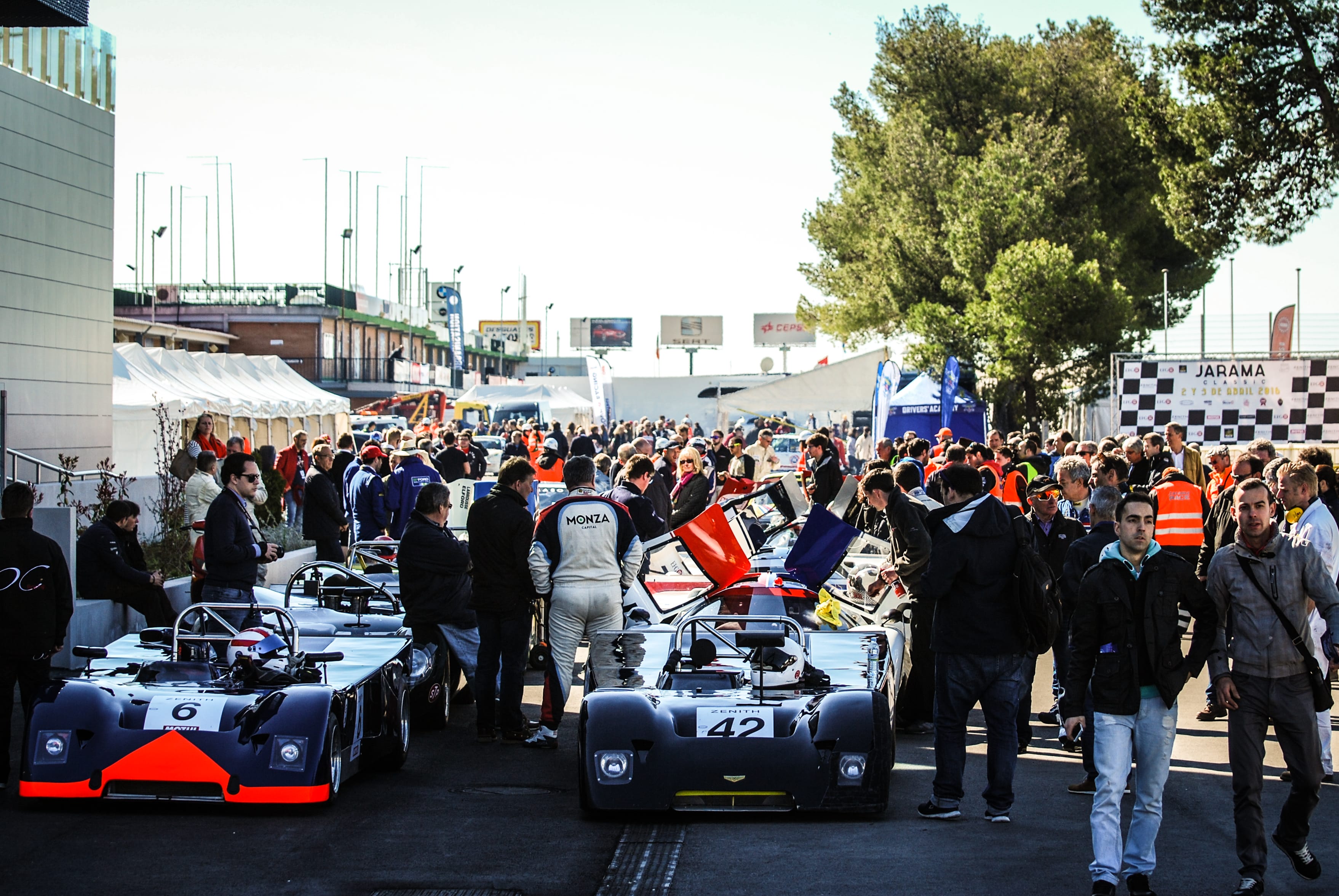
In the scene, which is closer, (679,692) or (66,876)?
(66,876)

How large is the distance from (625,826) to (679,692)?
81 cm

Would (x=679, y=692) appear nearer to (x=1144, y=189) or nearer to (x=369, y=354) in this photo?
(x=1144, y=189)

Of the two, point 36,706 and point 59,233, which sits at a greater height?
point 59,233

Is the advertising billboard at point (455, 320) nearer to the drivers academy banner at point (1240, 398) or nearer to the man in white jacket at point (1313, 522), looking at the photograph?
the drivers academy banner at point (1240, 398)

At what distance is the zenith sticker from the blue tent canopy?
69.2 ft

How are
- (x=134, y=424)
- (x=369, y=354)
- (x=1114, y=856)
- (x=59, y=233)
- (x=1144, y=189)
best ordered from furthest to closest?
(x=369, y=354)
(x=1144, y=189)
(x=134, y=424)
(x=59, y=233)
(x=1114, y=856)

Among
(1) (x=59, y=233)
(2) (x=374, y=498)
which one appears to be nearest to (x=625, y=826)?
(2) (x=374, y=498)

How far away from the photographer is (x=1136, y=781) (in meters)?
5.71

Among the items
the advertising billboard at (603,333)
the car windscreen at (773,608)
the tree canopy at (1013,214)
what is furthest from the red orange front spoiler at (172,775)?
the advertising billboard at (603,333)

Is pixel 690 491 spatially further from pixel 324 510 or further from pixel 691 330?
pixel 691 330

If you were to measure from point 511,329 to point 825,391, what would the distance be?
98.6m

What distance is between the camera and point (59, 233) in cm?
1902

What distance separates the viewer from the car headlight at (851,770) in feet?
22.3

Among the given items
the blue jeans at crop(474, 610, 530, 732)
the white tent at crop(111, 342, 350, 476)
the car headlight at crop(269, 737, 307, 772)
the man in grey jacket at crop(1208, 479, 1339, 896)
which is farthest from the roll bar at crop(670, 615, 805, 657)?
the white tent at crop(111, 342, 350, 476)
